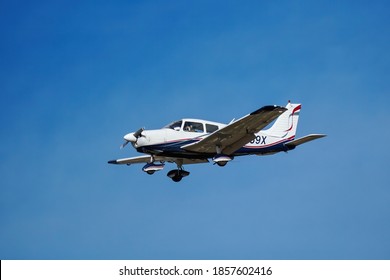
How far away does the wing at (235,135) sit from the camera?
32.5 meters

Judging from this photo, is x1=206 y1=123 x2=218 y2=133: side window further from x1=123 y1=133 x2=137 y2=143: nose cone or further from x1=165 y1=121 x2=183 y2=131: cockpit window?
x1=123 y1=133 x2=137 y2=143: nose cone

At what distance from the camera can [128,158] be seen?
37.4 m

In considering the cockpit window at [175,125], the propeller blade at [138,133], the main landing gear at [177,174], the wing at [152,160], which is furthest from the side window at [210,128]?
the propeller blade at [138,133]

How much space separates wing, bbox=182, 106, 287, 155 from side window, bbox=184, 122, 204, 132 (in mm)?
739

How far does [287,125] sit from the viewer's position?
122ft

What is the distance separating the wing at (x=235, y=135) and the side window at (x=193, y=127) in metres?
0.74

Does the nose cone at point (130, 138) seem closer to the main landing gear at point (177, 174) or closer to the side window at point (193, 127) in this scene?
the side window at point (193, 127)

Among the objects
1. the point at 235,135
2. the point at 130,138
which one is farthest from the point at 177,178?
the point at 235,135

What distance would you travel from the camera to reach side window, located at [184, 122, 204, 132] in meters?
34.2

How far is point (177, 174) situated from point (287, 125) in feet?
18.7

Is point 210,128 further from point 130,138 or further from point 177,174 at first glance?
point 130,138
